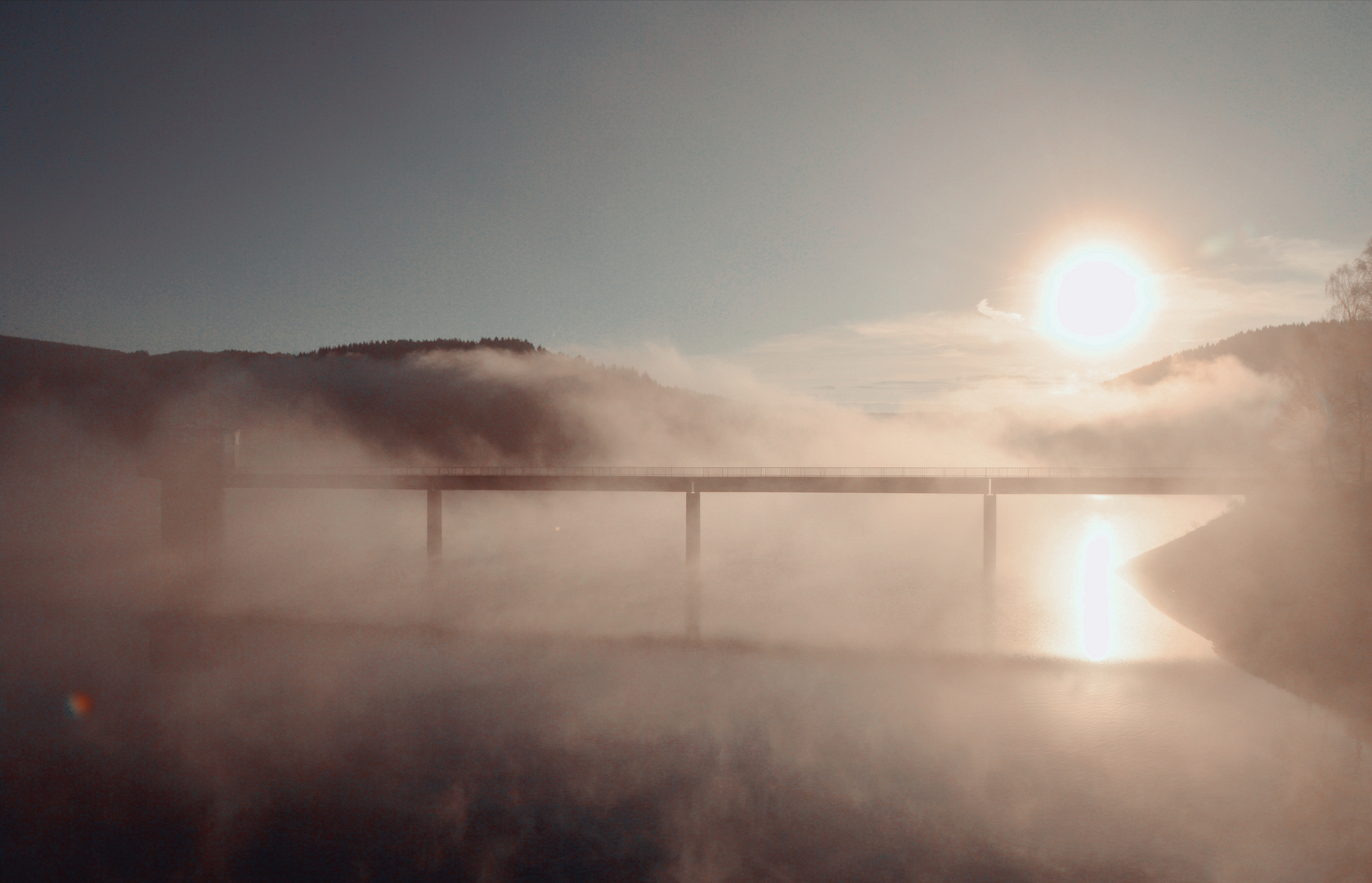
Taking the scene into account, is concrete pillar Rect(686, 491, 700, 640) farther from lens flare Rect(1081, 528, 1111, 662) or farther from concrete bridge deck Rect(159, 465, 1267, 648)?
lens flare Rect(1081, 528, 1111, 662)

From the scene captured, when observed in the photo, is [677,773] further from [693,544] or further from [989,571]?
[989,571]

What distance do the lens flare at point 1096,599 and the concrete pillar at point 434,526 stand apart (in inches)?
2874

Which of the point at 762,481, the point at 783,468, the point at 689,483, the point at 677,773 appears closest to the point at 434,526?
the point at 689,483

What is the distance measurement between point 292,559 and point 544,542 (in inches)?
1629

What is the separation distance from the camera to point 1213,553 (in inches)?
2237

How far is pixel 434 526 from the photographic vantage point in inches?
3575

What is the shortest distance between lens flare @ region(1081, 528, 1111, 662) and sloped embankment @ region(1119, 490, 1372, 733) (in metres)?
5.07

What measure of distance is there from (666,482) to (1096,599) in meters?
45.5

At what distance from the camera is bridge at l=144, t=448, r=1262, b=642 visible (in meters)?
74.6

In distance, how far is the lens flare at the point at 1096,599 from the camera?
4875 cm

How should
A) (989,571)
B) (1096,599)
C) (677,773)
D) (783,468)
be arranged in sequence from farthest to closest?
(783,468) → (989,571) → (1096,599) → (677,773)

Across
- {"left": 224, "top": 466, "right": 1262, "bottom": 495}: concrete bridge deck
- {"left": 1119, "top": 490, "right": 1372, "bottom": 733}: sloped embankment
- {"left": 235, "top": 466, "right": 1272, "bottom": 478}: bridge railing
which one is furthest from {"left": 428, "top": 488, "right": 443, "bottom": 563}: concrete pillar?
{"left": 1119, "top": 490, "right": 1372, "bottom": 733}: sloped embankment

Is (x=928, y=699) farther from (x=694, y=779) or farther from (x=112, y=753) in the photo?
(x=112, y=753)

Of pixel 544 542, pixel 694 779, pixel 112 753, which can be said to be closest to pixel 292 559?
pixel 544 542
